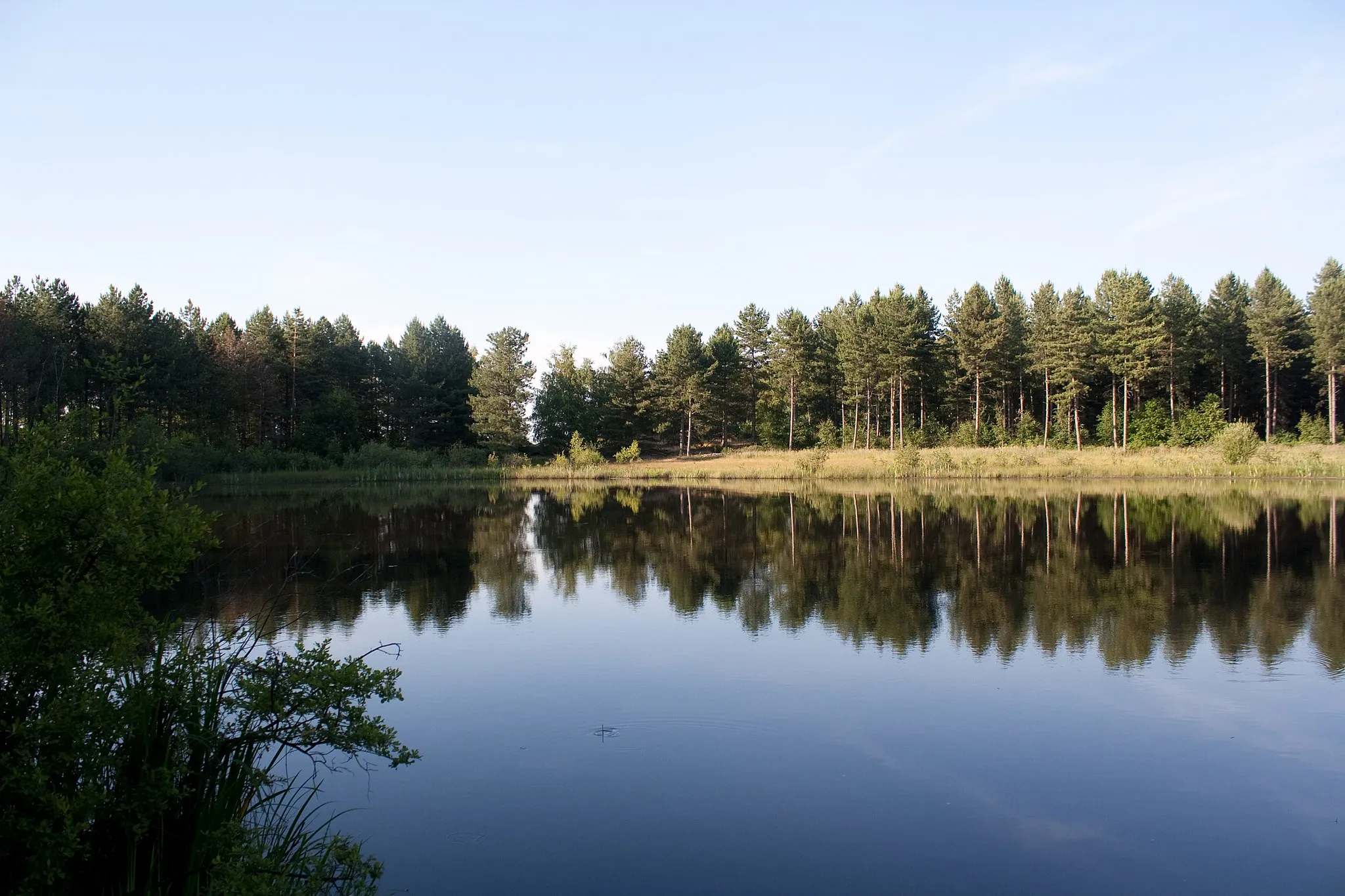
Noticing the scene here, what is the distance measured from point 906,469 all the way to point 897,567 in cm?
3424

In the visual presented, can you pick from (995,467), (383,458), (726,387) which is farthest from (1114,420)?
(383,458)

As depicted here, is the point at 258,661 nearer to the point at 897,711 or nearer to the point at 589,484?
the point at 897,711

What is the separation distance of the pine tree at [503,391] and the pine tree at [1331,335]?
52390mm

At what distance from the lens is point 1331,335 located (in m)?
54.3

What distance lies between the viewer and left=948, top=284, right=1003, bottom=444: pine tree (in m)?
60.5

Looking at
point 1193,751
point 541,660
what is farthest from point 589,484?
point 1193,751

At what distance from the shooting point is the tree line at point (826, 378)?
183 feet

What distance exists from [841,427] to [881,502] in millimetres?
35623

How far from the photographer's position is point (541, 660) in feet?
38.4

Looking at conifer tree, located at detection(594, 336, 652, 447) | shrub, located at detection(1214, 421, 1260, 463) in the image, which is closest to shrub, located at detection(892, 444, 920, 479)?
shrub, located at detection(1214, 421, 1260, 463)

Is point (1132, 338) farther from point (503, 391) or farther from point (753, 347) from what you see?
point (503, 391)

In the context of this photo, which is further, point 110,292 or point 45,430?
point 110,292

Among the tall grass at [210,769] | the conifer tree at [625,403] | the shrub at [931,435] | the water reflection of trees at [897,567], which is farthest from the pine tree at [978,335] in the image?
the tall grass at [210,769]

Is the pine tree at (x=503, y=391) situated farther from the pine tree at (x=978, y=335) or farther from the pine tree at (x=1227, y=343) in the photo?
the pine tree at (x=1227, y=343)
